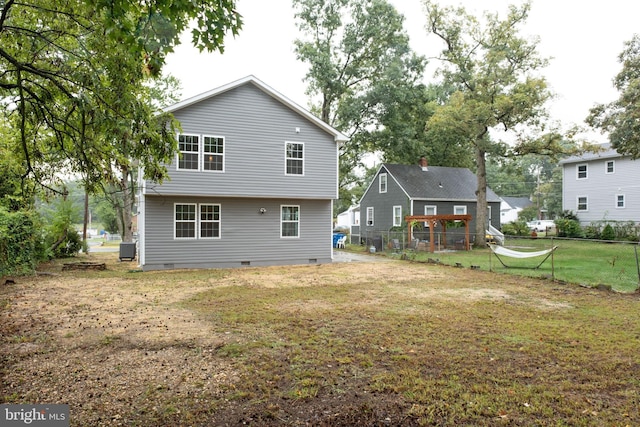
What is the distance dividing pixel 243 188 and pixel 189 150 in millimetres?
2334

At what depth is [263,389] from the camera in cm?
379

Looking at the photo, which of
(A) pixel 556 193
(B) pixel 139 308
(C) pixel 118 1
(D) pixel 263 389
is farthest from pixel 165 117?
(A) pixel 556 193

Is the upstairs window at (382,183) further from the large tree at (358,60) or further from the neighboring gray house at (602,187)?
the neighboring gray house at (602,187)

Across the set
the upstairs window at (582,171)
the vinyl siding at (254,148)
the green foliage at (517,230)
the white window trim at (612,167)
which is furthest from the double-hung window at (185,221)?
the upstairs window at (582,171)

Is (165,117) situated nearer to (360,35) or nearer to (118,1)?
(118,1)

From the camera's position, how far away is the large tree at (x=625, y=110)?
545 inches

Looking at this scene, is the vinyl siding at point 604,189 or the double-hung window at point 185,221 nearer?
the double-hung window at point 185,221

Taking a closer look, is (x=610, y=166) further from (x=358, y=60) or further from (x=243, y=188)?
(x=243, y=188)

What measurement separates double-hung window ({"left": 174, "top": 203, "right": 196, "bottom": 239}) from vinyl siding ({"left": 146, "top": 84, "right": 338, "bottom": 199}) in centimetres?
89

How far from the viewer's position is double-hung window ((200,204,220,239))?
14445 millimetres

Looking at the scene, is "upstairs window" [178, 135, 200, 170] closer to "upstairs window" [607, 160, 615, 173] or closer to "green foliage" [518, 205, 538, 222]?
"upstairs window" [607, 160, 615, 173]

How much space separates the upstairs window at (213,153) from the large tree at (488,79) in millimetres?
13704

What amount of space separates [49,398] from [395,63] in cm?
2618

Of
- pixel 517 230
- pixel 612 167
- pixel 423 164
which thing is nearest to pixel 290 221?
pixel 423 164
